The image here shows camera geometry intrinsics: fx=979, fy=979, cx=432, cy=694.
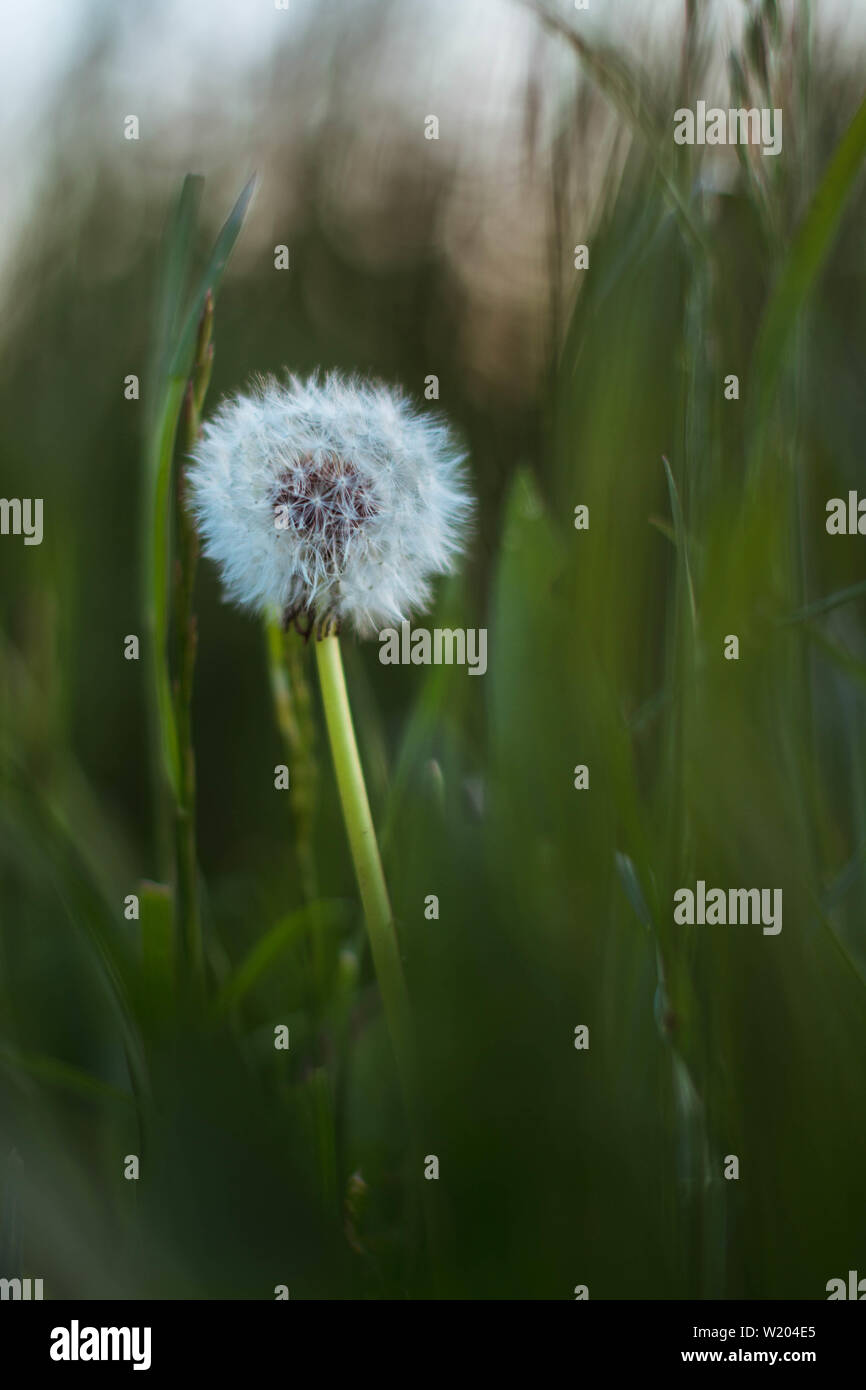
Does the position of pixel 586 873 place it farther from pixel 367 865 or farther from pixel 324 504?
pixel 324 504

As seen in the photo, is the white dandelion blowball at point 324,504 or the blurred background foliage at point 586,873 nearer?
the blurred background foliage at point 586,873

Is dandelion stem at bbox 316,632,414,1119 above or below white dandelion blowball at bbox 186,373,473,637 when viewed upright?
below

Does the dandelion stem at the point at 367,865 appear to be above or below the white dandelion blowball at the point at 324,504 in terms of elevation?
below

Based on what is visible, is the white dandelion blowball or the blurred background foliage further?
the white dandelion blowball
